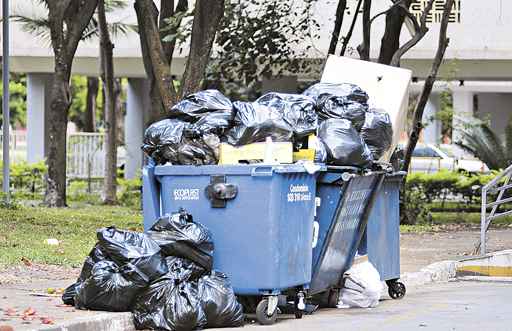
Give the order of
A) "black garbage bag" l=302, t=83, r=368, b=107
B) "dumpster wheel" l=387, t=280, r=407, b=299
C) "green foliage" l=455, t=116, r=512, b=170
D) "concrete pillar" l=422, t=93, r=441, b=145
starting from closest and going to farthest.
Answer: "black garbage bag" l=302, t=83, r=368, b=107
"dumpster wheel" l=387, t=280, r=407, b=299
"green foliage" l=455, t=116, r=512, b=170
"concrete pillar" l=422, t=93, r=441, b=145

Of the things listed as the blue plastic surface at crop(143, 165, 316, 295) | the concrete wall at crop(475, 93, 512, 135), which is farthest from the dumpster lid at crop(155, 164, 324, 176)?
the concrete wall at crop(475, 93, 512, 135)

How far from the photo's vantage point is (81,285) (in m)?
8.82

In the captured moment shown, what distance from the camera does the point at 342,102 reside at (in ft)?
33.1

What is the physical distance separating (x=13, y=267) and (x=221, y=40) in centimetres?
1040

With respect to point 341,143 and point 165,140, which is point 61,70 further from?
point 341,143

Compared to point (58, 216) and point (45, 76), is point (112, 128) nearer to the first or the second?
point (45, 76)

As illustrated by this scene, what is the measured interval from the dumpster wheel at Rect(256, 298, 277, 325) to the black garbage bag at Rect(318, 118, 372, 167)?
1536 mm

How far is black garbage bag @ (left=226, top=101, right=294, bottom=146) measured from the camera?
927 cm

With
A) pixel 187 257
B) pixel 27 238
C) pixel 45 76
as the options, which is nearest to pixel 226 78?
pixel 27 238

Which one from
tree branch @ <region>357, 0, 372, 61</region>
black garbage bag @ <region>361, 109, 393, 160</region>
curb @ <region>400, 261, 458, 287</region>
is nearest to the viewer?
black garbage bag @ <region>361, 109, 393, 160</region>

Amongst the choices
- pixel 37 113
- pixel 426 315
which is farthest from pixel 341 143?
pixel 37 113

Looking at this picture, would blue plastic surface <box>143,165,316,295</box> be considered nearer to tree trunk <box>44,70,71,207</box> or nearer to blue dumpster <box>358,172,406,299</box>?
blue dumpster <box>358,172,406,299</box>

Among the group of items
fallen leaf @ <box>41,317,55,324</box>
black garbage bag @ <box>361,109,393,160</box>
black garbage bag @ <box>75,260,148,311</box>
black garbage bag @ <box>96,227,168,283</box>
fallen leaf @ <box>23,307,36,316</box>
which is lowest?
fallen leaf @ <box>41,317,55,324</box>

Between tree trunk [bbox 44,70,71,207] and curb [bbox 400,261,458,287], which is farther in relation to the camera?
tree trunk [bbox 44,70,71,207]
